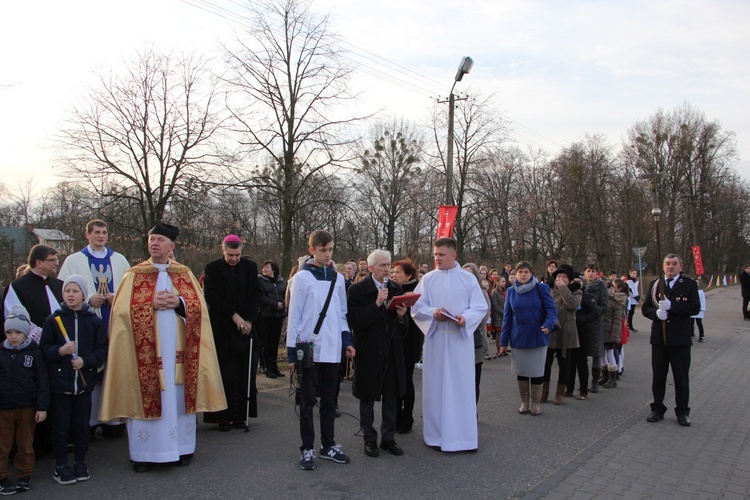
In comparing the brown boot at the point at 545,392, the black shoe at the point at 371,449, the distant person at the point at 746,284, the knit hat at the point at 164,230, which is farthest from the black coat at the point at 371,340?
the distant person at the point at 746,284

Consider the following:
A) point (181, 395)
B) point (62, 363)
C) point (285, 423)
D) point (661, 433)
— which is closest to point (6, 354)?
point (62, 363)

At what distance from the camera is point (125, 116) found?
2116 cm

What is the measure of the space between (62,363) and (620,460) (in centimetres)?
513

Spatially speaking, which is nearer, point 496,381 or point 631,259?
point 496,381

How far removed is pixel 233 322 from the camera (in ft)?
21.4

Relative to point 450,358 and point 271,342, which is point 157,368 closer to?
point 450,358

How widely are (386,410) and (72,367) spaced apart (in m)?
2.81

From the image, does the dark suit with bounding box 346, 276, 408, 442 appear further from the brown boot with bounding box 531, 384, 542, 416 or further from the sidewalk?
the brown boot with bounding box 531, 384, 542, 416

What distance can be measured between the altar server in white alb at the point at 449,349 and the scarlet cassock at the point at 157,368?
2.07m

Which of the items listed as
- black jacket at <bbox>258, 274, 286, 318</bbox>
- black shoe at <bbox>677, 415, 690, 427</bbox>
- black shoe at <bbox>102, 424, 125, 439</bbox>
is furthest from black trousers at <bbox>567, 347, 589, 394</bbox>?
black shoe at <bbox>102, 424, 125, 439</bbox>

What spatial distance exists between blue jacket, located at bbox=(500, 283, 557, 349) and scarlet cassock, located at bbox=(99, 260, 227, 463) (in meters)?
3.79

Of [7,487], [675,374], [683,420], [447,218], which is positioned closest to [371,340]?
[7,487]

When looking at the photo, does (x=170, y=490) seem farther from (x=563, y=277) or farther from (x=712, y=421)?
(x=712, y=421)

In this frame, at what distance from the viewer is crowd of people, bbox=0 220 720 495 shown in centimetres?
488
